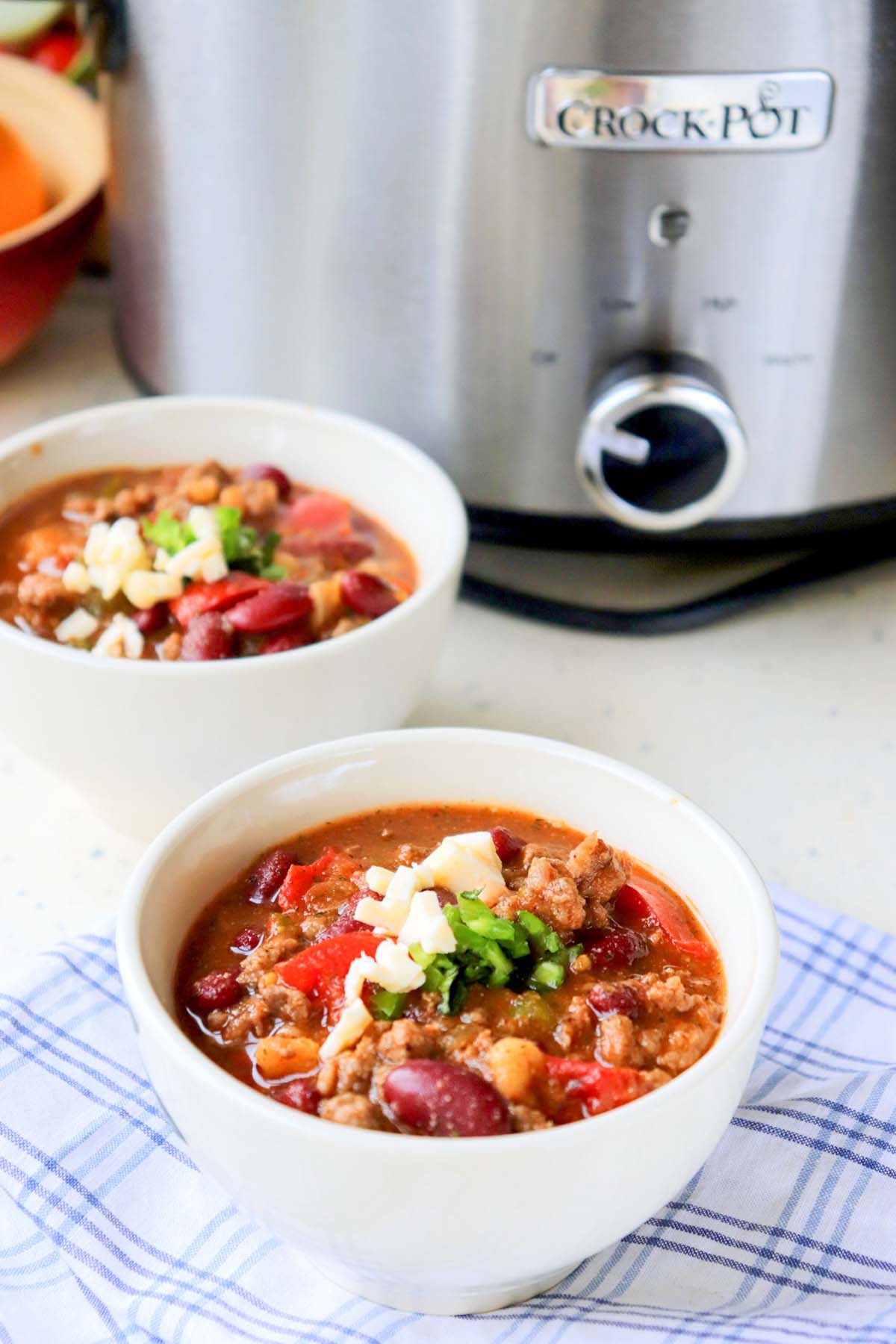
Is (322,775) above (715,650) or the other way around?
above

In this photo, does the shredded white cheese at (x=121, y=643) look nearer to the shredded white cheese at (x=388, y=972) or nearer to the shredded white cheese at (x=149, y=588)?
the shredded white cheese at (x=149, y=588)

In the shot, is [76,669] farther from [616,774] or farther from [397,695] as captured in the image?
[616,774]

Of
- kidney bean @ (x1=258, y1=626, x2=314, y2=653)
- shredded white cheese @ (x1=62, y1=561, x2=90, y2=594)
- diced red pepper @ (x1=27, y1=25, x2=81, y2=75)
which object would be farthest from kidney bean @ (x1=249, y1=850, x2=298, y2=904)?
diced red pepper @ (x1=27, y1=25, x2=81, y2=75)

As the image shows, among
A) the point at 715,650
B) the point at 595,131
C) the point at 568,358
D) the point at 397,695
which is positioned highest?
the point at 595,131

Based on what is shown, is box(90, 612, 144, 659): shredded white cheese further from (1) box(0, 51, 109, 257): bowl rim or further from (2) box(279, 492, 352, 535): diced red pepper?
(1) box(0, 51, 109, 257): bowl rim

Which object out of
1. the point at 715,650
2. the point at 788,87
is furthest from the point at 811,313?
the point at 715,650
